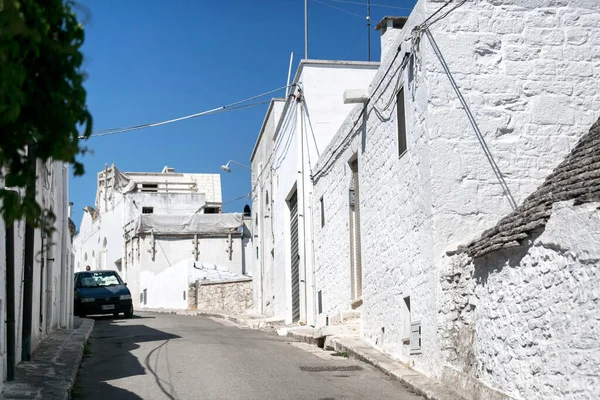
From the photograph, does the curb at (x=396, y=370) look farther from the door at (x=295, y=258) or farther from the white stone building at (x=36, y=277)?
the door at (x=295, y=258)

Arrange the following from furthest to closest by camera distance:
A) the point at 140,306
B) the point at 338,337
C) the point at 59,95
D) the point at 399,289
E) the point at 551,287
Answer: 1. the point at 140,306
2. the point at 338,337
3. the point at 399,289
4. the point at 551,287
5. the point at 59,95

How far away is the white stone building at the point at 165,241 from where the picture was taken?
40.4 meters

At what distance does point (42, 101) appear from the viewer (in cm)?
354

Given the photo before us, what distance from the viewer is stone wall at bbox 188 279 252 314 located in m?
36.0

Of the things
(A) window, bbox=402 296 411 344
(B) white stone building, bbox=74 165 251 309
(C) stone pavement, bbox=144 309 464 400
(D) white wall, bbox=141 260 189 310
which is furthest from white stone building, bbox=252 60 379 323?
(B) white stone building, bbox=74 165 251 309

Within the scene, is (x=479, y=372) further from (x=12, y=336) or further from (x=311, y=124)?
(x=311, y=124)

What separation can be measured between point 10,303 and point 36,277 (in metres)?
4.00

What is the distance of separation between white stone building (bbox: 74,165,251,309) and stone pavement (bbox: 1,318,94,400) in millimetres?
24748

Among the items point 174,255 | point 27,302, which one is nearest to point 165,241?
point 174,255

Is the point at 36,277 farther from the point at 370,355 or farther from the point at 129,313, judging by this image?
the point at 129,313

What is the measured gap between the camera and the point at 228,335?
705 inches

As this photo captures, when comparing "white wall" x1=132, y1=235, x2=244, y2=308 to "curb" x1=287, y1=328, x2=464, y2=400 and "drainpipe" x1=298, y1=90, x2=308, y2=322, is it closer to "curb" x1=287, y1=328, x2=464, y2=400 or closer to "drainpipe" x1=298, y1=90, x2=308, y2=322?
"drainpipe" x1=298, y1=90, x2=308, y2=322

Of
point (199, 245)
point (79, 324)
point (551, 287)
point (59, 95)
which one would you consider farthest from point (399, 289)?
point (199, 245)

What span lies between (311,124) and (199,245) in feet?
80.6
